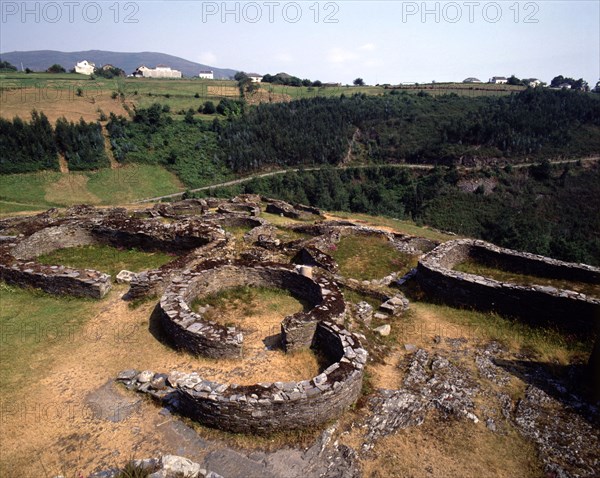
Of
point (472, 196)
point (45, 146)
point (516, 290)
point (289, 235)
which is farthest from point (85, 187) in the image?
point (472, 196)

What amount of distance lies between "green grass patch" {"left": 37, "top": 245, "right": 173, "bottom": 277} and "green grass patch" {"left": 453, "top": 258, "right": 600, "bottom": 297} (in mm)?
15469

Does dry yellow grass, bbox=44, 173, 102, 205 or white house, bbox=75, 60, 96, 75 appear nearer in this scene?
dry yellow grass, bbox=44, 173, 102, 205

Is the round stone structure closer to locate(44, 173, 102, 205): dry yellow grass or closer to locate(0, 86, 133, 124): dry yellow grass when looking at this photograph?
locate(44, 173, 102, 205): dry yellow grass

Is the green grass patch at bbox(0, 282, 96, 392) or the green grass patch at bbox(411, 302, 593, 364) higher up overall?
the green grass patch at bbox(0, 282, 96, 392)

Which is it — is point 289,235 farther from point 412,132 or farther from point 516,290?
point 412,132

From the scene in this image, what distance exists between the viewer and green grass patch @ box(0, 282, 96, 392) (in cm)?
1039

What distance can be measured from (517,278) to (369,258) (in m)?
7.48

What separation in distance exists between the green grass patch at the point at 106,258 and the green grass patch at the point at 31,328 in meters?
3.13

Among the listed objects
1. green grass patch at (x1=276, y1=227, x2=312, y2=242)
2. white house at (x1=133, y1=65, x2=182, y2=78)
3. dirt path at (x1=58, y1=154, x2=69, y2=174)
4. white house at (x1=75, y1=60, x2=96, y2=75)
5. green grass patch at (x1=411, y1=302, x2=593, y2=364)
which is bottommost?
green grass patch at (x1=411, y1=302, x2=593, y2=364)

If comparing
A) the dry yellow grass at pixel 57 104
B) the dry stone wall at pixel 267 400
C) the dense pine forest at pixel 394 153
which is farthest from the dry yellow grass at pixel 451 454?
the dry yellow grass at pixel 57 104

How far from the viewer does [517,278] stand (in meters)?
17.3

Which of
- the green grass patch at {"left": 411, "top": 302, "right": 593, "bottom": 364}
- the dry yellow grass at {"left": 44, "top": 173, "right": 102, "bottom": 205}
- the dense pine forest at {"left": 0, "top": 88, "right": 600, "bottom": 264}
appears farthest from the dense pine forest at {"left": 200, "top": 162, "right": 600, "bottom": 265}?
the green grass patch at {"left": 411, "top": 302, "right": 593, "bottom": 364}

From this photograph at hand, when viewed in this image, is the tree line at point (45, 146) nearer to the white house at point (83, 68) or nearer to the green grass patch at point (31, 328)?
the green grass patch at point (31, 328)

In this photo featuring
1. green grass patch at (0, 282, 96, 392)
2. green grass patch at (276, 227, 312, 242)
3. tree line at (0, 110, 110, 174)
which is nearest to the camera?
green grass patch at (0, 282, 96, 392)
